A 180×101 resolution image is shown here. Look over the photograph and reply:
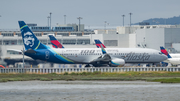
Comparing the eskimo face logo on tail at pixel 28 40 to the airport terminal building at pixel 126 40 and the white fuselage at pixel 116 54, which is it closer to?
the white fuselage at pixel 116 54

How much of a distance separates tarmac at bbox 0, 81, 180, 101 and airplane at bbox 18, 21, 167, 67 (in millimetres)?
24843

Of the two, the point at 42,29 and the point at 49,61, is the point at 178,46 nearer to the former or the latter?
the point at 49,61

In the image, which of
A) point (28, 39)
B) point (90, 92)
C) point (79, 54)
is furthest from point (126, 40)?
point (90, 92)

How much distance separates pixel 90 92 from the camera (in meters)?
41.7

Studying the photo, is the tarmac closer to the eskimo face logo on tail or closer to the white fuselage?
the eskimo face logo on tail

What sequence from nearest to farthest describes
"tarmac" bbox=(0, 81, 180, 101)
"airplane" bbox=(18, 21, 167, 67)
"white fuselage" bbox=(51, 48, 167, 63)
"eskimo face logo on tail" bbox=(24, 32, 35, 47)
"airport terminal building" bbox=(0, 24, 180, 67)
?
"tarmac" bbox=(0, 81, 180, 101), "airplane" bbox=(18, 21, 167, 67), "eskimo face logo on tail" bbox=(24, 32, 35, 47), "white fuselage" bbox=(51, 48, 167, 63), "airport terminal building" bbox=(0, 24, 180, 67)

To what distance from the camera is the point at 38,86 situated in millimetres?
47406

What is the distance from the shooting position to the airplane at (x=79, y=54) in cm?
7306

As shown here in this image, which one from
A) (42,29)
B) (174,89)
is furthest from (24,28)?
(42,29)

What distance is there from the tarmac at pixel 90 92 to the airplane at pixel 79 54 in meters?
24.8

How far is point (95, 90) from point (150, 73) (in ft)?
77.0

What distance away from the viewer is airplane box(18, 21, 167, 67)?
73.1 meters

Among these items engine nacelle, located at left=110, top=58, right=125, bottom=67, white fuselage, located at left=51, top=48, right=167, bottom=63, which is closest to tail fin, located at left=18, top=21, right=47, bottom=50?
white fuselage, located at left=51, top=48, right=167, bottom=63

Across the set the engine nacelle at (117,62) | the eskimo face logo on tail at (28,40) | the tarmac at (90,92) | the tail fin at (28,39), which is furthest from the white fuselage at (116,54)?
the tarmac at (90,92)
